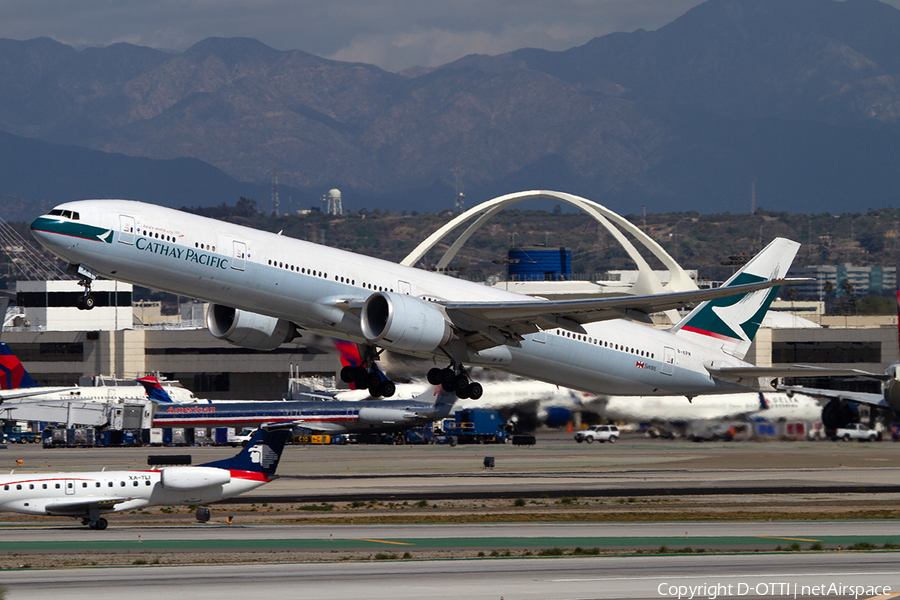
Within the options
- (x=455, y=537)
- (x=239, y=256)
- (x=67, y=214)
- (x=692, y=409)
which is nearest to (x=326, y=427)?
(x=692, y=409)

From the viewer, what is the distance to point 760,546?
3481 cm

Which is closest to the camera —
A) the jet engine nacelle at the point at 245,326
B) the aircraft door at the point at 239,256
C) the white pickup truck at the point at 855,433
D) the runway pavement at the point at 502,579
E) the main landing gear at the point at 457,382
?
the runway pavement at the point at 502,579

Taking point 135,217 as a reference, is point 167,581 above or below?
below

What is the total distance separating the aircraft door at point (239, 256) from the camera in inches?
1569

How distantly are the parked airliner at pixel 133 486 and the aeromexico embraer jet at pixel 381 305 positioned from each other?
17.0 ft

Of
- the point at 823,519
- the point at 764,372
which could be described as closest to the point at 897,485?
the point at 764,372

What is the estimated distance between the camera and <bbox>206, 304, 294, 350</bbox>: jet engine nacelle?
46.4 meters

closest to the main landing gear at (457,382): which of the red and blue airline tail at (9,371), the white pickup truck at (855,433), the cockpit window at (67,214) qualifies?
the cockpit window at (67,214)

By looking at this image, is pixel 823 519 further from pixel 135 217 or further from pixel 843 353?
pixel 843 353

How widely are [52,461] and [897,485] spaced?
171 ft

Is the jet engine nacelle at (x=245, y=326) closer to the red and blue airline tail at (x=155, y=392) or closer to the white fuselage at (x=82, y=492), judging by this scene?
the white fuselage at (x=82, y=492)

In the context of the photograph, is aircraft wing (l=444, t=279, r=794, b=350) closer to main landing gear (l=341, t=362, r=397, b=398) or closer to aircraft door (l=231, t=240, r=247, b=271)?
main landing gear (l=341, t=362, r=397, b=398)

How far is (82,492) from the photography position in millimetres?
41750

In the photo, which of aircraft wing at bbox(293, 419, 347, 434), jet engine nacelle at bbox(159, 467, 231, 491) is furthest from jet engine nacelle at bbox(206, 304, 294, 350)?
aircraft wing at bbox(293, 419, 347, 434)
